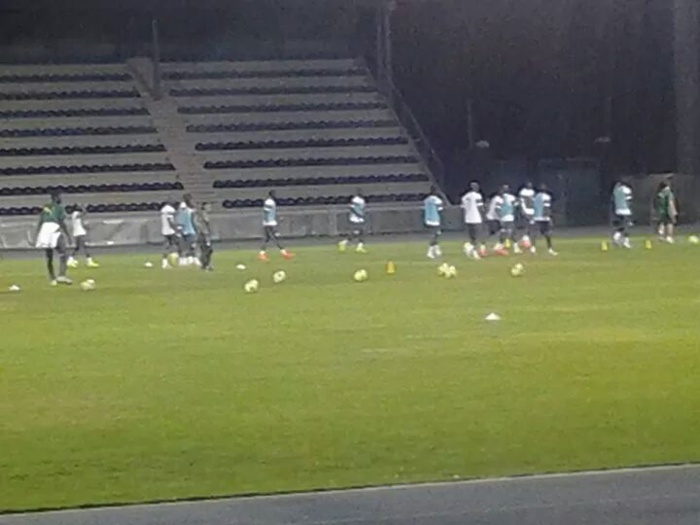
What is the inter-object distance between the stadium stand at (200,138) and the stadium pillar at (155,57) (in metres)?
0.37

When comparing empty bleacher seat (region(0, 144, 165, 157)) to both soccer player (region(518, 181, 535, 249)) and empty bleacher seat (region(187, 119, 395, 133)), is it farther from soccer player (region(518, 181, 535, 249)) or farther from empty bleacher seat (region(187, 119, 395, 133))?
soccer player (region(518, 181, 535, 249))

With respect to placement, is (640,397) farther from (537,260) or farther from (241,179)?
(241,179)

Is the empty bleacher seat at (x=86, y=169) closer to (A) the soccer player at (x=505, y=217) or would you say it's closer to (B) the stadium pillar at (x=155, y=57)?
(B) the stadium pillar at (x=155, y=57)

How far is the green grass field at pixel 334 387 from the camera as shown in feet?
37.7

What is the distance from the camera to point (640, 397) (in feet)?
47.1

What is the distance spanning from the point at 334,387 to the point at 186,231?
2312cm

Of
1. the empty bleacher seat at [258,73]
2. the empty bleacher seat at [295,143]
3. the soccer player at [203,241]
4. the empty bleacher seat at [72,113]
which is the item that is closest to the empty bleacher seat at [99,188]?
the empty bleacher seat at [295,143]

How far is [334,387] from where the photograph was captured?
607 inches

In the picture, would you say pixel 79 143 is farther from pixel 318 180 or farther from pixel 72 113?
pixel 318 180

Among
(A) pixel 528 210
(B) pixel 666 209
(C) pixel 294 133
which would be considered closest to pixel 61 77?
(C) pixel 294 133

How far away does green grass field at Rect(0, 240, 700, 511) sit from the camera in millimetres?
11477

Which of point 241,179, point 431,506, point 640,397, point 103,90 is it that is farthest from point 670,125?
point 431,506

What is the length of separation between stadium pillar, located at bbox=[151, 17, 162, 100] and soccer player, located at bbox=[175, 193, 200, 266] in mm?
22080

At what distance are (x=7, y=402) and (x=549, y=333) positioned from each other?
7.91 meters
